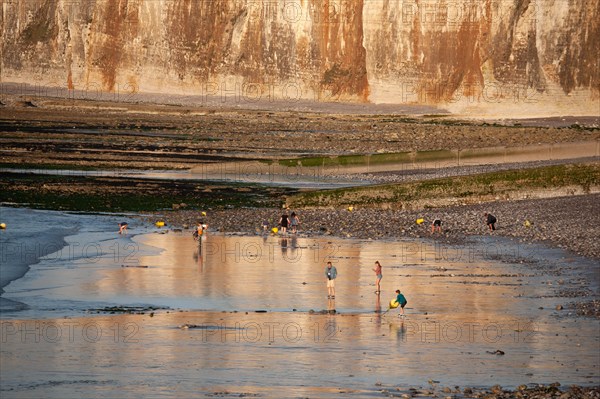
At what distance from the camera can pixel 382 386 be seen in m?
10.6

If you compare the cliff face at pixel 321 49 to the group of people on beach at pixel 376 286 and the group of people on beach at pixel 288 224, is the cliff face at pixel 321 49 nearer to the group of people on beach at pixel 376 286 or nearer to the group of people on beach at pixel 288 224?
the group of people on beach at pixel 288 224

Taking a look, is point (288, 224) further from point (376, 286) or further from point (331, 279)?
point (331, 279)

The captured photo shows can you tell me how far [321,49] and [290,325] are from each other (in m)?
44.9

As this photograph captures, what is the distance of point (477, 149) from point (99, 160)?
1008 centimetres

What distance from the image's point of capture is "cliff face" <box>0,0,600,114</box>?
5041 cm

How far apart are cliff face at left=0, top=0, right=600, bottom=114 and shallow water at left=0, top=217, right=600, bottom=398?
3310 centimetres

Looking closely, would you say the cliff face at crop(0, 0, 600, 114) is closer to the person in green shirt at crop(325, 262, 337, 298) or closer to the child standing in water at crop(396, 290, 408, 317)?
the person in green shirt at crop(325, 262, 337, 298)

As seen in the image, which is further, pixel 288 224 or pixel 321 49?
pixel 321 49

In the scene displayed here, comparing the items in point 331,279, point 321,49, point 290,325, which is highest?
point 321,49

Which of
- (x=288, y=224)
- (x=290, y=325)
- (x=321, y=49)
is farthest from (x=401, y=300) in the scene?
(x=321, y=49)

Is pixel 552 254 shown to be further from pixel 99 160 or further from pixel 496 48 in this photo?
pixel 496 48

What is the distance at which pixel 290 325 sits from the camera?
13078 millimetres

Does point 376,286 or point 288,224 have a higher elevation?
point 288,224

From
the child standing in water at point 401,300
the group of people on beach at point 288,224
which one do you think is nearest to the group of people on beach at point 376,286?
the child standing in water at point 401,300
